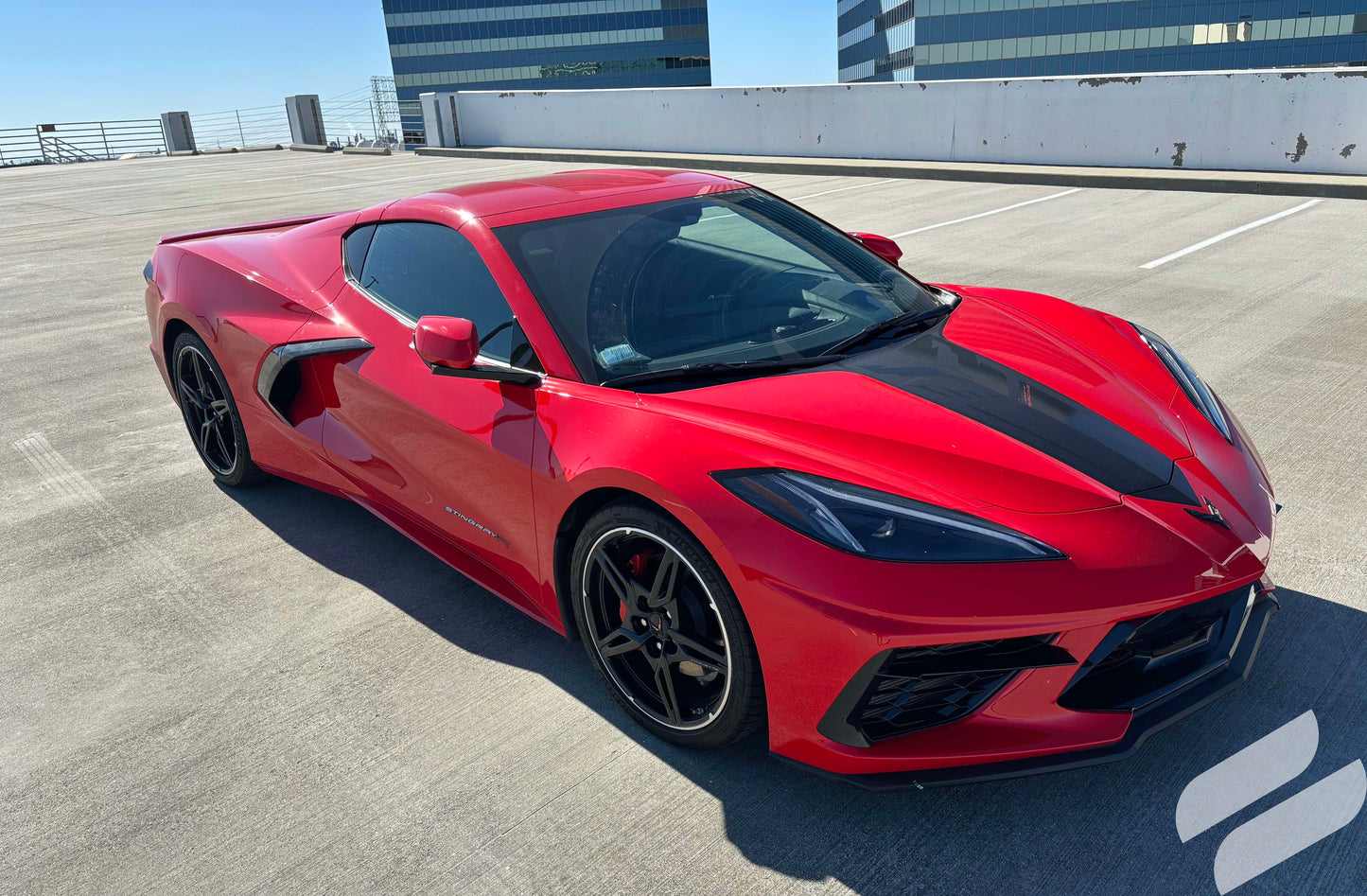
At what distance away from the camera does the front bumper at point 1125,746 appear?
6.62ft

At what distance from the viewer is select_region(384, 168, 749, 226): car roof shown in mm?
3141

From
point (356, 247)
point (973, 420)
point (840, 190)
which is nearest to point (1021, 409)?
point (973, 420)

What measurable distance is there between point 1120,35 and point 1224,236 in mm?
81069

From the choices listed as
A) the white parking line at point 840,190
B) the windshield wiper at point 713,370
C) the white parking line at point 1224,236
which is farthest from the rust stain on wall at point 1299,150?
the windshield wiper at point 713,370

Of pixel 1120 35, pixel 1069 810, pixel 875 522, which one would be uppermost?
pixel 1120 35

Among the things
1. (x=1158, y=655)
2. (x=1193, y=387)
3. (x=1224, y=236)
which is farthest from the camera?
(x=1224, y=236)

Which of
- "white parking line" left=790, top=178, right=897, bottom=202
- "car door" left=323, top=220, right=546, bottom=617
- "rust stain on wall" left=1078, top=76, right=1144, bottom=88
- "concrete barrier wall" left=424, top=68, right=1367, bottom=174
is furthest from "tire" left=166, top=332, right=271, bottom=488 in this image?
"rust stain on wall" left=1078, top=76, right=1144, bottom=88

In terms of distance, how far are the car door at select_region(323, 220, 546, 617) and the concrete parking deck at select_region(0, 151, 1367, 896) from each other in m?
0.35

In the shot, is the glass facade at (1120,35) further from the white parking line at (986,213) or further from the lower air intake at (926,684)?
the lower air intake at (926,684)

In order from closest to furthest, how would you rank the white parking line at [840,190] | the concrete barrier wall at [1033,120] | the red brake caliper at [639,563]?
1. the red brake caliper at [639,563]
2. the concrete barrier wall at [1033,120]
3. the white parking line at [840,190]

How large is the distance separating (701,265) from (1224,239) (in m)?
8.01

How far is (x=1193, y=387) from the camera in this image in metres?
2.95

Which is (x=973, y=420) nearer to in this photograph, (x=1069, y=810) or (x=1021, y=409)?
(x=1021, y=409)

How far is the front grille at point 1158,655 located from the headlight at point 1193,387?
672 millimetres
